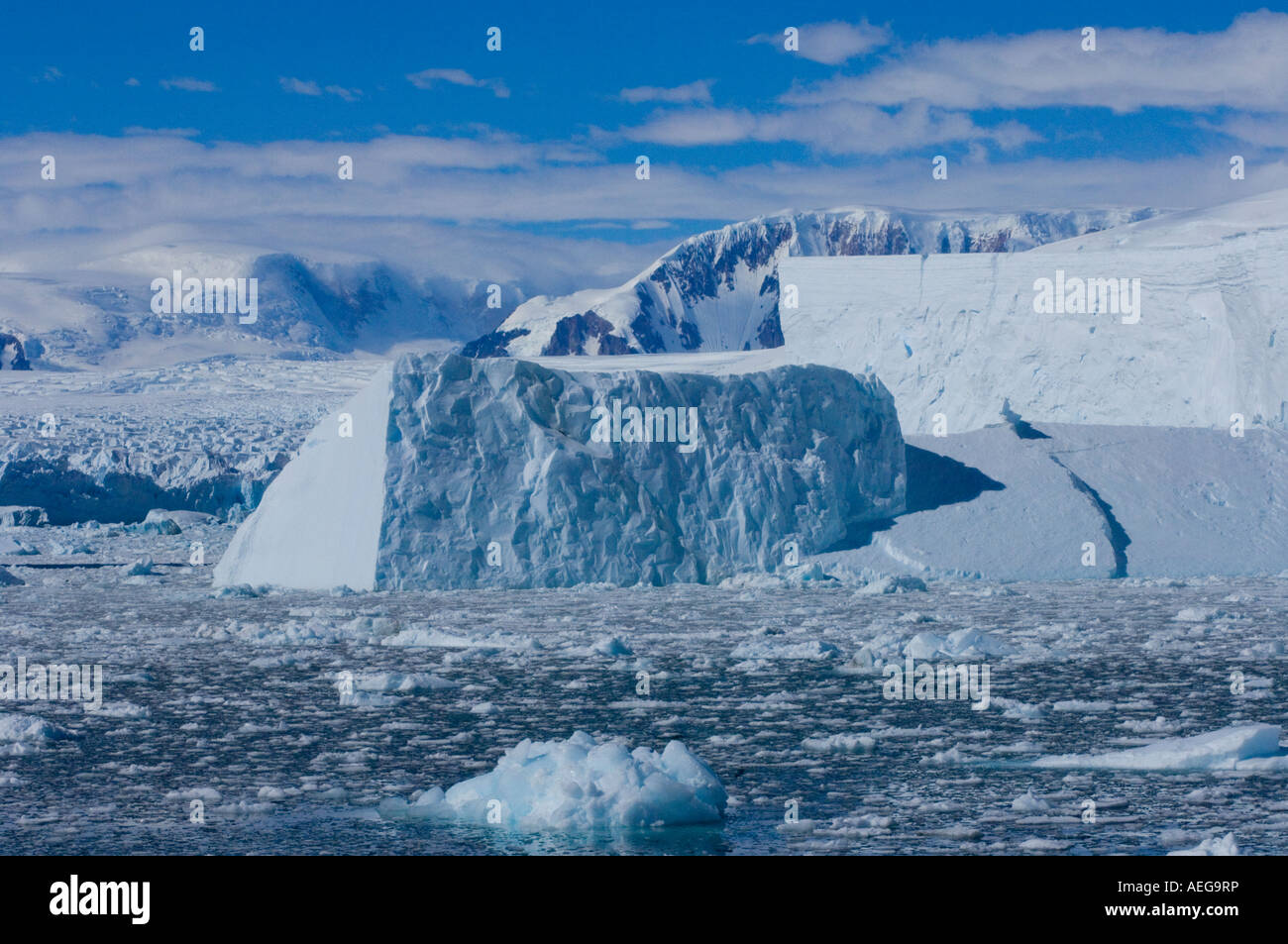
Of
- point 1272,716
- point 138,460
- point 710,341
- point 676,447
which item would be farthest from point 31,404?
point 1272,716

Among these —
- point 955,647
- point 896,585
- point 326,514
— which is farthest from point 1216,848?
point 326,514

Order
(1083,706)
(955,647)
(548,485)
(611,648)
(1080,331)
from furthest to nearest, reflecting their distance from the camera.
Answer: (1080,331), (548,485), (611,648), (955,647), (1083,706)

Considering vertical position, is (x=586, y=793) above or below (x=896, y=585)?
below

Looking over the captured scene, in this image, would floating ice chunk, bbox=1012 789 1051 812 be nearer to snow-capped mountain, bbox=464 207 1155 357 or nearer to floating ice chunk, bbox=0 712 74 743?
floating ice chunk, bbox=0 712 74 743

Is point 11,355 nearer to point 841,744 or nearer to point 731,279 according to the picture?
point 731,279

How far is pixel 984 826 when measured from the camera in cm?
565

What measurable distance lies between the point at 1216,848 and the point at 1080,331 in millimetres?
20394

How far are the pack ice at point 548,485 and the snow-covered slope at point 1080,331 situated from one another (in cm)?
658

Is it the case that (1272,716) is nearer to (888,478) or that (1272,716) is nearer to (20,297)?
(888,478)

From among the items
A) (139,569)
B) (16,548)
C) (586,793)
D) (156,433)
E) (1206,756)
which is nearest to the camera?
(586,793)

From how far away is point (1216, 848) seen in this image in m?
5.06

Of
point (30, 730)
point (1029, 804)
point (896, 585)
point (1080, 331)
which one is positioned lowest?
point (1029, 804)

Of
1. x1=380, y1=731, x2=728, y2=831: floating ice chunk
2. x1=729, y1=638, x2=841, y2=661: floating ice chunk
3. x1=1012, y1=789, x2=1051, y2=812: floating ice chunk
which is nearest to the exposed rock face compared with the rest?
x1=729, y1=638, x2=841, y2=661: floating ice chunk
